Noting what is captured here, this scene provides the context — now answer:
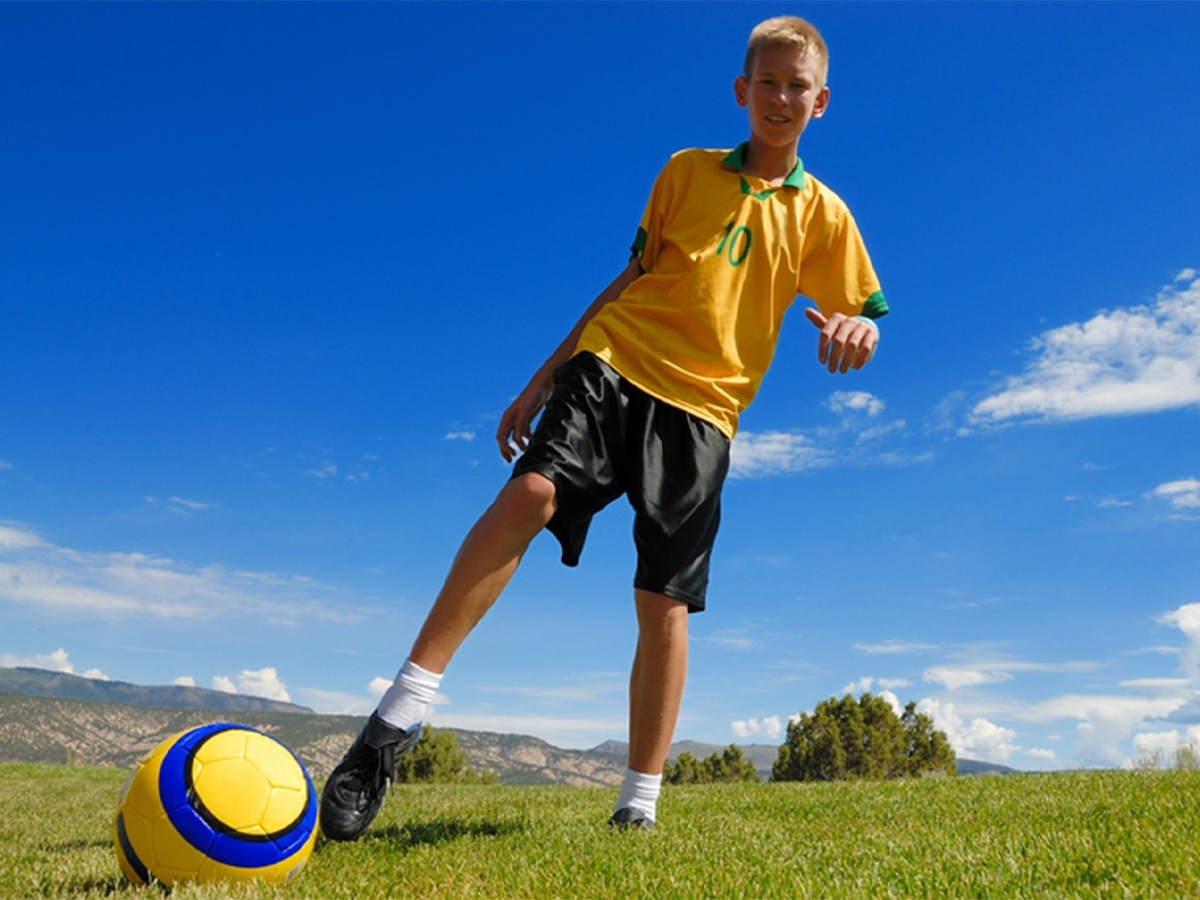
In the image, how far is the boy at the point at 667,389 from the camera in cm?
341

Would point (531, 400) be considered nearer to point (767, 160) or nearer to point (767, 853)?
point (767, 160)

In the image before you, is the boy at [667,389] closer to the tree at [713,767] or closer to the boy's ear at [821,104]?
the boy's ear at [821,104]

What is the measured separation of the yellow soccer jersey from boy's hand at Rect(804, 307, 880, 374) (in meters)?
0.30

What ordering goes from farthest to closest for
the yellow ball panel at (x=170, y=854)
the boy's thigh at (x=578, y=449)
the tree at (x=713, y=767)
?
the tree at (x=713, y=767), the boy's thigh at (x=578, y=449), the yellow ball panel at (x=170, y=854)

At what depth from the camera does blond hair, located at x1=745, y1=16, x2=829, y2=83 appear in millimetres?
3838

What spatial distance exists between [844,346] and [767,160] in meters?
0.91

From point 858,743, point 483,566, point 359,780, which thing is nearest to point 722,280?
point 483,566

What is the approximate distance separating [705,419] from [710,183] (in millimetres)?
1046

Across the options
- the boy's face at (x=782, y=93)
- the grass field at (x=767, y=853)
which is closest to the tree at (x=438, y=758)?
the grass field at (x=767, y=853)

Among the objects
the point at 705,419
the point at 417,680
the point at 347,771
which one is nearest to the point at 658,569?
the point at 705,419

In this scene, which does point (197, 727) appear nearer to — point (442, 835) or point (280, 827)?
point (280, 827)

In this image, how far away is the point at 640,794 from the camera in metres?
3.97

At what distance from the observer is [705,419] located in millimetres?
3797

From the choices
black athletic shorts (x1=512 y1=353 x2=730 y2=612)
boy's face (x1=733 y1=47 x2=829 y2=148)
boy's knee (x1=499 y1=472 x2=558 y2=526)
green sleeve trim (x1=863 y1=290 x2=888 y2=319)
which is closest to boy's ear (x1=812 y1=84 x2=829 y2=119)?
boy's face (x1=733 y1=47 x2=829 y2=148)
